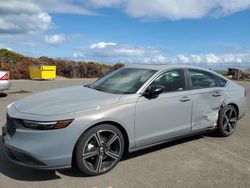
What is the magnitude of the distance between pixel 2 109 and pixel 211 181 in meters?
6.63

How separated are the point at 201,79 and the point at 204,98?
0.41 meters

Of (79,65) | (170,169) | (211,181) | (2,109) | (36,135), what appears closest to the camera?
(36,135)

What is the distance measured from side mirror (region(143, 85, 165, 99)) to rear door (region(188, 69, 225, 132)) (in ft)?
3.03

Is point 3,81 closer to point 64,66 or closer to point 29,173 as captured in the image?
point 29,173

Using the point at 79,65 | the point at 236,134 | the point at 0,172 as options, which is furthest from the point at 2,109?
the point at 79,65

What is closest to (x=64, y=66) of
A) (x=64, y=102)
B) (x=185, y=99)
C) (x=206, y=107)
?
(x=206, y=107)

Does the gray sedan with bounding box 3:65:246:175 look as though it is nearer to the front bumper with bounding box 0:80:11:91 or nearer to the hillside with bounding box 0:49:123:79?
the front bumper with bounding box 0:80:11:91

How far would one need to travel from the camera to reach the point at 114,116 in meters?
4.66

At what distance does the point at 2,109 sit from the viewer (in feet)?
30.4

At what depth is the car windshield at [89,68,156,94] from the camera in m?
5.28

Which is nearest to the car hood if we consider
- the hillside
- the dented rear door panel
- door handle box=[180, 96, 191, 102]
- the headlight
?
the headlight

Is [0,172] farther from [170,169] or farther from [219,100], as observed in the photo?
[219,100]

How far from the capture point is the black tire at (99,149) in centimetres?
443

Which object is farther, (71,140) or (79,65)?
(79,65)
